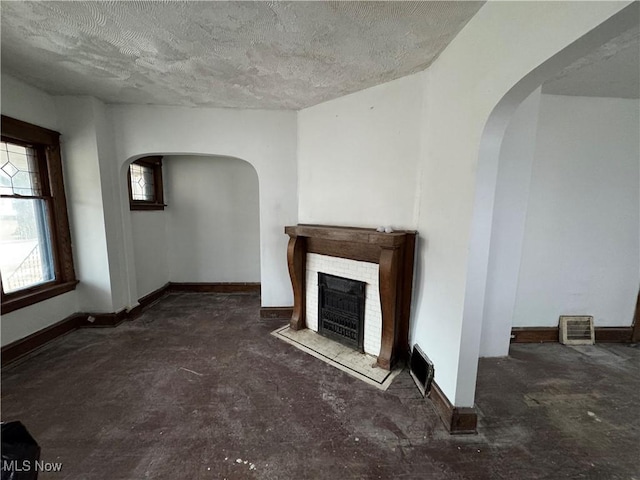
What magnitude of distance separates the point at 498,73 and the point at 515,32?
164 millimetres

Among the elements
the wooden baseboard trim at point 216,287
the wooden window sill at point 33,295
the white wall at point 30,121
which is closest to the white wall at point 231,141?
the white wall at point 30,121

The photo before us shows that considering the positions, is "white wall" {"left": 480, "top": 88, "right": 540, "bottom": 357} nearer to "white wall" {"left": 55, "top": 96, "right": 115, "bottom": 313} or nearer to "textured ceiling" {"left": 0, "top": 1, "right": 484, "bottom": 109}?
"textured ceiling" {"left": 0, "top": 1, "right": 484, "bottom": 109}

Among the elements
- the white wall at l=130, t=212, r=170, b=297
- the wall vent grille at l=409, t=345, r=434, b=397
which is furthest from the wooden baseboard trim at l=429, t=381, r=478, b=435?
the white wall at l=130, t=212, r=170, b=297

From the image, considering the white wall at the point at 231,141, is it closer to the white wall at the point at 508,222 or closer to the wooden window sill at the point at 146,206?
the wooden window sill at the point at 146,206

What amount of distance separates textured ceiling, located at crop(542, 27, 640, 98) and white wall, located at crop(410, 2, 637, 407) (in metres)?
0.94

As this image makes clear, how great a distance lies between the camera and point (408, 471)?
1.40 metres

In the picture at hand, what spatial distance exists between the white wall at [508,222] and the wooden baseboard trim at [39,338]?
4.46m

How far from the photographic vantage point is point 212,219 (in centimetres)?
418

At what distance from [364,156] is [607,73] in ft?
6.53

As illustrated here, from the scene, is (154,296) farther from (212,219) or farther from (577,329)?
(577,329)

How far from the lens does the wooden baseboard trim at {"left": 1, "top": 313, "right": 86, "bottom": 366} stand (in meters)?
2.32

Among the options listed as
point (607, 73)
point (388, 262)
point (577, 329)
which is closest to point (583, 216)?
point (577, 329)

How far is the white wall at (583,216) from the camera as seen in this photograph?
2.52 metres

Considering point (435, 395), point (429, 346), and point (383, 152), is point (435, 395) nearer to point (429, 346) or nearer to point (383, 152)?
point (429, 346)
